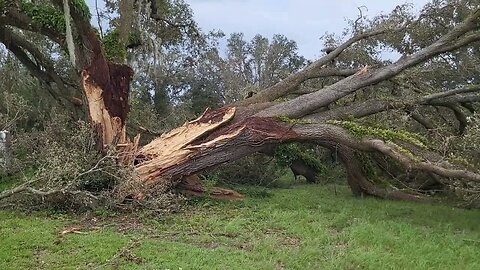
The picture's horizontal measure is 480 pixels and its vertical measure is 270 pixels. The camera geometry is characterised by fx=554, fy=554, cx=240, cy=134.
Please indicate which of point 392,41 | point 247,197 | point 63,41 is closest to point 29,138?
point 63,41

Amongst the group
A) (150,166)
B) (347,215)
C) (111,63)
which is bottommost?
(347,215)

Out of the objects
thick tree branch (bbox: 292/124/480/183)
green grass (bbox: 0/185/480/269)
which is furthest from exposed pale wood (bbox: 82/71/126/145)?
thick tree branch (bbox: 292/124/480/183)

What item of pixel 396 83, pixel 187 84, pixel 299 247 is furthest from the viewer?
pixel 187 84

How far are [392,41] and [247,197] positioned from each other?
725cm

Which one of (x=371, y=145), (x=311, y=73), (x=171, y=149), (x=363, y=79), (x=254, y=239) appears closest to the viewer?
(x=254, y=239)

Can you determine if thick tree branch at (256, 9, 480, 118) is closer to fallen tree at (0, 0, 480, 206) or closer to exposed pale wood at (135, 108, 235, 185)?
fallen tree at (0, 0, 480, 206)

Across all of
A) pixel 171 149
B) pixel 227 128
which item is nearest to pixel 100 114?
pixel 171 149

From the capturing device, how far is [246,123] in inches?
409

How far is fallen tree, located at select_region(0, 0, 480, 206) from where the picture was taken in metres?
9.72

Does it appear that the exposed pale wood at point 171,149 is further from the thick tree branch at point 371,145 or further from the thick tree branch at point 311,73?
the thick tree branch at point 311,73

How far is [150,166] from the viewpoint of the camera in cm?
981

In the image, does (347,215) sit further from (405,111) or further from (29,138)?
(29,138)

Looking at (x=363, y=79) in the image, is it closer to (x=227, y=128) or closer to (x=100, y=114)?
(x=227, y=128)

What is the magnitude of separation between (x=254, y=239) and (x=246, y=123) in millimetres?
3486
